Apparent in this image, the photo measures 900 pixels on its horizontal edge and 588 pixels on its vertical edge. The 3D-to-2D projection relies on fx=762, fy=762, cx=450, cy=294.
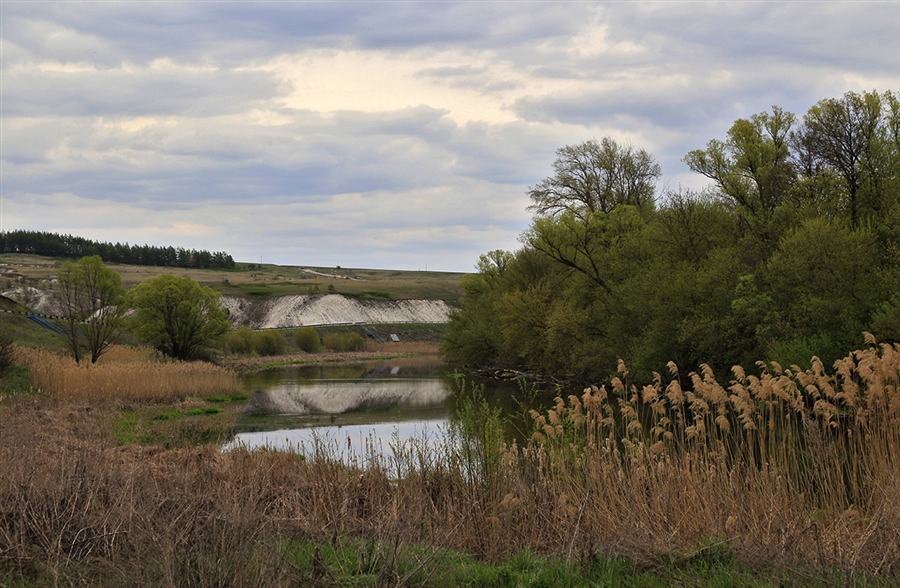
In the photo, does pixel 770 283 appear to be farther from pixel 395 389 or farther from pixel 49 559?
pixel 49 559

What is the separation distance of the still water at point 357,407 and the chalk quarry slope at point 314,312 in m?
44.8

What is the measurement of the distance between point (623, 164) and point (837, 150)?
62.4 feet

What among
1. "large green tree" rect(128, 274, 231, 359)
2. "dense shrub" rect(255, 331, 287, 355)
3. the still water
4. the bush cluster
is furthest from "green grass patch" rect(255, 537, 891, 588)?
"dense shrub" rect(255, 331, 287, 355)

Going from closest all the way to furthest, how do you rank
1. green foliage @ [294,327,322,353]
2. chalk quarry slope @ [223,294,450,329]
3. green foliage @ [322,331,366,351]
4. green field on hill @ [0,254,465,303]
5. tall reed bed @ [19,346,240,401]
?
tall reed bed @ [19,346,240,401] → green foliage @ [294,327,322,353] → green foliage @ [322,331,366,351] → chalk quarry slope @ [223,294,450,329] → green field on hill @ [0,254,465,303]

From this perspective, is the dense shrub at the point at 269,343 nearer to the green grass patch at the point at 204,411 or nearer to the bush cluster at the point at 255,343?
the bush cluster at the point at 255,343

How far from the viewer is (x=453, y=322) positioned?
62.2m

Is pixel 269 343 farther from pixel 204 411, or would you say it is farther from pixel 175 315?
pixel 204 411

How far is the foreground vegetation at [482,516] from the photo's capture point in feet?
19.7

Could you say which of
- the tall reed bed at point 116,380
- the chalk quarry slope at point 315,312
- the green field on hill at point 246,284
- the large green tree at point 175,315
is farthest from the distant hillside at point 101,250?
the tall reed bed at point 116,380

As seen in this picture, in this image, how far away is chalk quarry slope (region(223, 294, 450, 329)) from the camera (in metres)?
103

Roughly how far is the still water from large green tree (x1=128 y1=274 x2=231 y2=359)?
5.20 metres

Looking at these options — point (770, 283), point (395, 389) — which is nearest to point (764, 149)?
point (770, 283)

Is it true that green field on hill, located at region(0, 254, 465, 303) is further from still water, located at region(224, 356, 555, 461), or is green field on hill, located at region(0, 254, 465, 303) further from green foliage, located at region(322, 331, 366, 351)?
still water, located at region(224, 356, 555, 461)

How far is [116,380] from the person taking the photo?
90.4 ft
